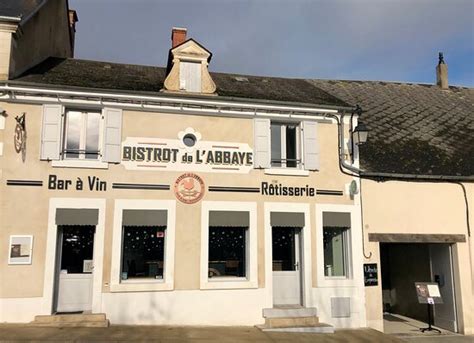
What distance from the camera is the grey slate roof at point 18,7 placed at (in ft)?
32.9

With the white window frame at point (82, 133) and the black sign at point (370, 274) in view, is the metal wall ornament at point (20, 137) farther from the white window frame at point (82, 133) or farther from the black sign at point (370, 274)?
the black sign at point (370, 274)

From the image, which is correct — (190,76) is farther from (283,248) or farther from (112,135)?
(283,248)

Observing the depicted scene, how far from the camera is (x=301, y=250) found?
10.4m

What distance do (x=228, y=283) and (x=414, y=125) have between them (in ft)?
25.0

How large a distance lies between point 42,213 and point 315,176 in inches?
238

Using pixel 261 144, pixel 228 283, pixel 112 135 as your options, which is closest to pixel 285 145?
pixel 261 144

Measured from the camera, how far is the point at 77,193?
9.34 metres

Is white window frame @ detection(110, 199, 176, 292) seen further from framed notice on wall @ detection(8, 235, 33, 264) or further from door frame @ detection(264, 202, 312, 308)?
door frame @ detection(264, 202, 312, 308)

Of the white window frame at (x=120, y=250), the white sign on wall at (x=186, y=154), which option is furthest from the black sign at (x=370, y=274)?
the white window frame at (x=120, y=250)

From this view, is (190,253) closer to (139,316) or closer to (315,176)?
(139,316)

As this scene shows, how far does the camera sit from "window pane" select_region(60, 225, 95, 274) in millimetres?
9398

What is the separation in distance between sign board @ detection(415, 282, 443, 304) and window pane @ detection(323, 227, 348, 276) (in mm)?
2044

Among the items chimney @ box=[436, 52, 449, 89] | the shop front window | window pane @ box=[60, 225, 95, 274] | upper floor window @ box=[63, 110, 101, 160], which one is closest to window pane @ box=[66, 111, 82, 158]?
upper floor window @ box=[63, 110, 101, 160]

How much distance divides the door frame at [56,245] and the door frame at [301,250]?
3.55 meters
